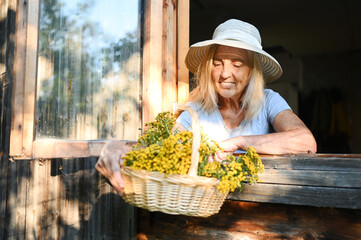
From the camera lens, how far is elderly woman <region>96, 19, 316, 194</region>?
2.09m

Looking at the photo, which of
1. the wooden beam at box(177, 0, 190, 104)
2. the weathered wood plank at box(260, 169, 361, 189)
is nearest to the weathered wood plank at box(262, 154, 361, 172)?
the weathered wood plank at box(260, 169, 361, 189)

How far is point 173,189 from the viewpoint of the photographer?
1181 mm

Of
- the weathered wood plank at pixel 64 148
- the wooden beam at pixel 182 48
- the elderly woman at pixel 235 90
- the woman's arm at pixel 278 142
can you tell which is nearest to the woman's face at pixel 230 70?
the elderly woman at pixel 235 90

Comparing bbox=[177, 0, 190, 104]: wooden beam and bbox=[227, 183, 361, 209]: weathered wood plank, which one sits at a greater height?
bbox=[177, 0, 190, 104]: wooden beam

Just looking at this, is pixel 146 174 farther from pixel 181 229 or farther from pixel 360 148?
pixel 360 148

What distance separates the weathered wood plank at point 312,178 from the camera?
4.46 feet

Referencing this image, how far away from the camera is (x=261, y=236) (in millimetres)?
1579

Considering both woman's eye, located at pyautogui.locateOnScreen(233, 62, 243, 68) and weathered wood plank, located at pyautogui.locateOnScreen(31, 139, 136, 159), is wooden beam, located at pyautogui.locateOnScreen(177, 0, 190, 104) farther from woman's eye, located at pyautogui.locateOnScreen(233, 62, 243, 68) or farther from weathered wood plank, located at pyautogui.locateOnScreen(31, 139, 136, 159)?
weathered wood plank, located at pyautogui.locateOnScreen(31, 139, 136, 159)

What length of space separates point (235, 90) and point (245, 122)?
0.74ft

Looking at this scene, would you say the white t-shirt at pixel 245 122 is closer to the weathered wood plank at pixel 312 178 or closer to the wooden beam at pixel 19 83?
the weathered wood plank at pixel 312 178

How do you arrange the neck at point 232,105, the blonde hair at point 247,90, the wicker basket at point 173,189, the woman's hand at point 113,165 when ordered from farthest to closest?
the neck at point 232,105 < the blonde hair at point 247,90 < the woman's hand at point 113,165 < the wicker basket at point 173,189

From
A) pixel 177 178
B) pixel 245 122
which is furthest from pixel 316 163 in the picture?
pixel 245 122

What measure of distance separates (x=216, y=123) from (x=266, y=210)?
79 cm

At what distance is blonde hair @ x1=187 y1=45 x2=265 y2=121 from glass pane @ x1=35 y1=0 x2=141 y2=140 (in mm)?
453
